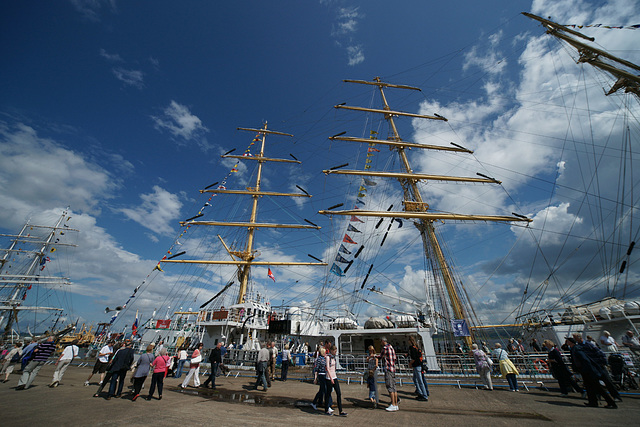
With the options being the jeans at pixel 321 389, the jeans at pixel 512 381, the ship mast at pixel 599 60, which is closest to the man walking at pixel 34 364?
the jeans at pixel 321 389

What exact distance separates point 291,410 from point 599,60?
19.2 m

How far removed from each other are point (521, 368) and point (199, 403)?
493 inches

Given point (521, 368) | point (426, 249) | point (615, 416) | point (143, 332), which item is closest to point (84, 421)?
point (615, 416)

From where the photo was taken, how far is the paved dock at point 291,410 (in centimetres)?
464

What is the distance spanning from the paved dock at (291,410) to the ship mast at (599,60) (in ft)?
41.9

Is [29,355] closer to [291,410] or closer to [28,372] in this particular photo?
[28,372]

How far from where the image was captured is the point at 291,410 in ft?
19.7

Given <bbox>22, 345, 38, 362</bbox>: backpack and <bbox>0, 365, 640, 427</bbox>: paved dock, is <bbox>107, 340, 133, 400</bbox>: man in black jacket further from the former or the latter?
<bbox>22, 345, 38, 362</bbox>: backpack

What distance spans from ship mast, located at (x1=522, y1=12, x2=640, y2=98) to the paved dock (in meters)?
12.8

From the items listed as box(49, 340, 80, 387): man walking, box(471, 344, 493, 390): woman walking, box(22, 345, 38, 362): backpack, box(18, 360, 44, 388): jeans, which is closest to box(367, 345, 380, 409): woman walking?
box(471, 344, 493, 390): woman walking

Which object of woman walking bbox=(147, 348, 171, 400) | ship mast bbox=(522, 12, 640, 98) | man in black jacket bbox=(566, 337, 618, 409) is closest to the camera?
man in black jacket bbox=(566, 337, 618, 409)

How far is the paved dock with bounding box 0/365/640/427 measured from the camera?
4.64 meters

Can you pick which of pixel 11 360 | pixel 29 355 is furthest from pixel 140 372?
pixel 11 360

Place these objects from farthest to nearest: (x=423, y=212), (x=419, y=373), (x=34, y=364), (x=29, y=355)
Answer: (x=423, y=212)
(x=29, y=355)
(x=34, y=364)
(x=419, y=373)
